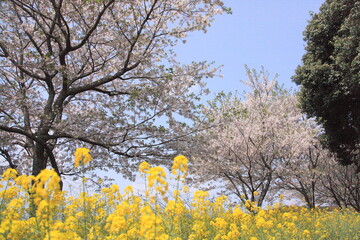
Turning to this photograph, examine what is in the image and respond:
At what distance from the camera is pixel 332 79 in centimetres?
1288

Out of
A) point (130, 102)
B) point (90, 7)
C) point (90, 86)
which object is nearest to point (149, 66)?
point (130, 102)

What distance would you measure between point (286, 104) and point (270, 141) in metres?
4.41

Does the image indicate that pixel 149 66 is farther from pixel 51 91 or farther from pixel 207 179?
pixel 207 179

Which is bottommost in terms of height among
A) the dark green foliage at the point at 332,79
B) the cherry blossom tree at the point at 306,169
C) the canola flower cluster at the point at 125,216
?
the canola flower cluster at the point at 125,216

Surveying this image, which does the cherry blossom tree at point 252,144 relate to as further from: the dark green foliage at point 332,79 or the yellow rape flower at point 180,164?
the yellow rape flower at point 180,164

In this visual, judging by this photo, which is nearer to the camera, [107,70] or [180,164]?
[180,164]

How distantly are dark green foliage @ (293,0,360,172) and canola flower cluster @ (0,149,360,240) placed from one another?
6615mm

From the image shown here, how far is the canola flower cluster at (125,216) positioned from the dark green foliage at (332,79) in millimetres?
6615

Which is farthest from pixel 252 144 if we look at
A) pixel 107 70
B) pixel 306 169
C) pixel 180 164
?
pixel 180 164

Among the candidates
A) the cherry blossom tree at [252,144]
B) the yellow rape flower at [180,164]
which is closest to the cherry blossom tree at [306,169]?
the cherry blossom tree at [252,144]

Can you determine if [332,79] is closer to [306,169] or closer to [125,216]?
[306,169]

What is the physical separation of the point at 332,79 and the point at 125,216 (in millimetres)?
11918

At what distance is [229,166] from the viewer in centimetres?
1313

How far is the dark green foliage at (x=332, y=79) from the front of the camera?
1240cm
